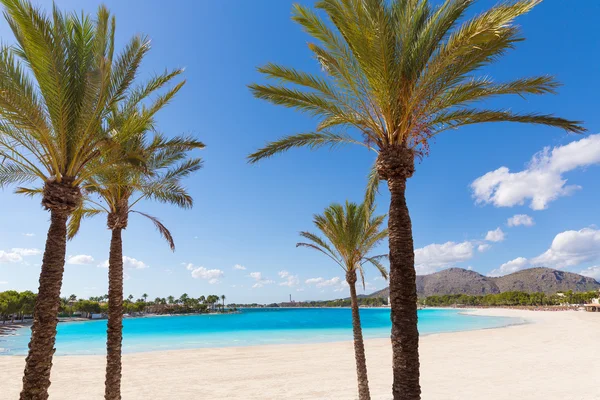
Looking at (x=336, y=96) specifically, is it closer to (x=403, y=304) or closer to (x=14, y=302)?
(x=403, y=304)

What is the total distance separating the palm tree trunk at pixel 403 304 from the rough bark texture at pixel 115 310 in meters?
7.12

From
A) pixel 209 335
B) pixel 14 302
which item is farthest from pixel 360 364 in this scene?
pixel 14 302

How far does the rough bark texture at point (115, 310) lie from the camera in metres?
9.84

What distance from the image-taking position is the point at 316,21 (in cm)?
822

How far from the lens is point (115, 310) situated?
10367 mm

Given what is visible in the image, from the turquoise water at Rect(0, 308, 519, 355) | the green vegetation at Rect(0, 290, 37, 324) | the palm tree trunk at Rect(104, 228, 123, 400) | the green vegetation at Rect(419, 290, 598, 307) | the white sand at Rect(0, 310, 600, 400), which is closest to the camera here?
the palm tree trunk at Rect(104, 228, 123, 400)

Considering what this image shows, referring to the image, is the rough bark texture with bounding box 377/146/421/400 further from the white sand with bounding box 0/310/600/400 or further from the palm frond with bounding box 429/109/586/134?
the white sand with bounding box 0/310/600/400

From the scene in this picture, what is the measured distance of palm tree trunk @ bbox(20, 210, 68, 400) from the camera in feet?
22.7

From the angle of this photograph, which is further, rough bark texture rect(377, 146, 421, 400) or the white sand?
the white sand

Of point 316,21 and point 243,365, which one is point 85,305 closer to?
point 243,365

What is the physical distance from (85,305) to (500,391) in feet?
496

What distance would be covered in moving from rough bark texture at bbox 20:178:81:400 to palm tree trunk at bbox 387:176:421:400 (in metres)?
6.60

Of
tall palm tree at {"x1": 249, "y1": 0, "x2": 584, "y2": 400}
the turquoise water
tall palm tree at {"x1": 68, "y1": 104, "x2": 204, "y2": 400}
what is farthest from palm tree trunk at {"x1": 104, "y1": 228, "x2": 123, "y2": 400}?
the turquoise water

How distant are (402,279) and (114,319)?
8.18 metres
